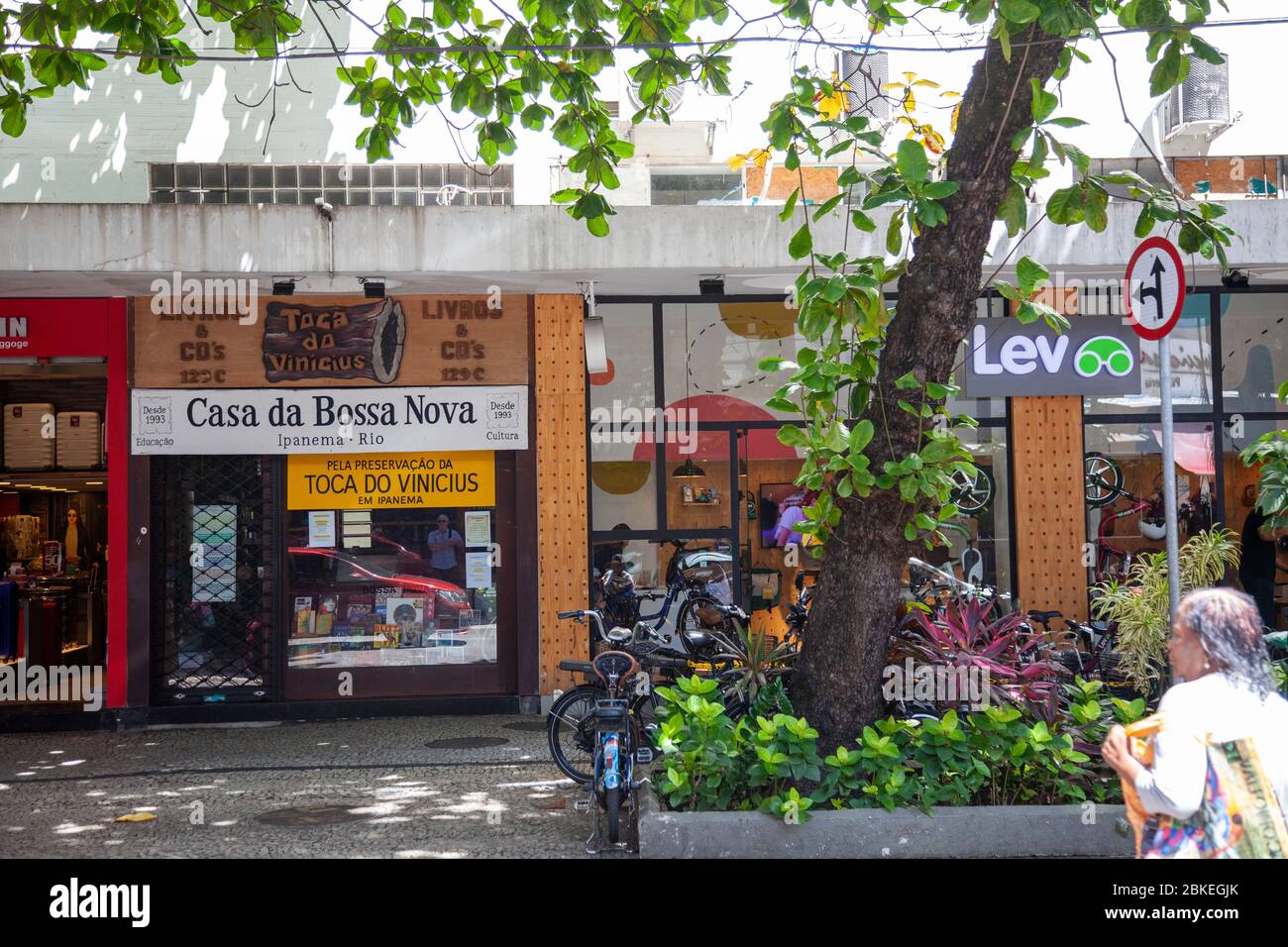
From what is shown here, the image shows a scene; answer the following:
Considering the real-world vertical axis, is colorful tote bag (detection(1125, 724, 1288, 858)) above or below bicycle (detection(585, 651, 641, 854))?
above

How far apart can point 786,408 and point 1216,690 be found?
3.02 metres

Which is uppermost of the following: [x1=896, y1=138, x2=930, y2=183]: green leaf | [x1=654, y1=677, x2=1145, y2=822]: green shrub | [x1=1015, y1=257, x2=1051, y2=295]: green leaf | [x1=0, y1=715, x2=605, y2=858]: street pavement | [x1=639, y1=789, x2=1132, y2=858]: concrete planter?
[x1=896, y1=138, x2=930, y2=183]: green leaf

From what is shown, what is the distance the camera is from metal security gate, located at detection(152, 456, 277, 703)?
33.5 ft

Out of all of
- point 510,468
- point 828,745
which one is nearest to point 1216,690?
point 828,745

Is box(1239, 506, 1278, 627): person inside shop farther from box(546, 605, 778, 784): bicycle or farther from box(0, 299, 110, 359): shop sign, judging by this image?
box(0, 299, 110, 359): shop sign

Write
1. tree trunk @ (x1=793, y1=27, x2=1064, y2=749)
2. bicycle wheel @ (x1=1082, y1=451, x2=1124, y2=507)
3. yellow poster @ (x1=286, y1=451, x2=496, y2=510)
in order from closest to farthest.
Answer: tree trunk @ (x1=793, y1=27, x2=1064, y2=749), yellow poster @ (x1=286, y1=451, x2=496, y2=510), bicycle wheel @ (x1=1082, y1=451, x2=1124, y2=507)

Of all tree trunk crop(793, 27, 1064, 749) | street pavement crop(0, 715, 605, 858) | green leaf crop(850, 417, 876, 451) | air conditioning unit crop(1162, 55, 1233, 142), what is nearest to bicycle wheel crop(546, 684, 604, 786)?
street pavement crop(0, 715, 605, 858)

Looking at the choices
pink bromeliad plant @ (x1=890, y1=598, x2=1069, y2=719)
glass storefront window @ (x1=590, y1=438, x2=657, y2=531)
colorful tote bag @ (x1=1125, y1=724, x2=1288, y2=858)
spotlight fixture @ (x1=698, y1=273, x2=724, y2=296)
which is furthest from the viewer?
glass storefront window @ (x1=590, y1=438, x2=657, y2=531)

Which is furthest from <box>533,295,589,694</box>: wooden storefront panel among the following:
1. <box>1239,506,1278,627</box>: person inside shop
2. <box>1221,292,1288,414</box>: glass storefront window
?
<box>1239,506,1278,627</box>: person inside shop

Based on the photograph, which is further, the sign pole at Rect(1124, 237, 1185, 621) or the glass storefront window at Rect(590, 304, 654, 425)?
the glass storefront window at Rect(590, 304, 654, 425)

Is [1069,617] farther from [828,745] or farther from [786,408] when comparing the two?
[786,408]

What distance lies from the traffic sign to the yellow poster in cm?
584

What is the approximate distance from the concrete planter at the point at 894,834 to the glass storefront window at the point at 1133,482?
5460 mm

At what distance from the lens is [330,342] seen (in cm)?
1030
